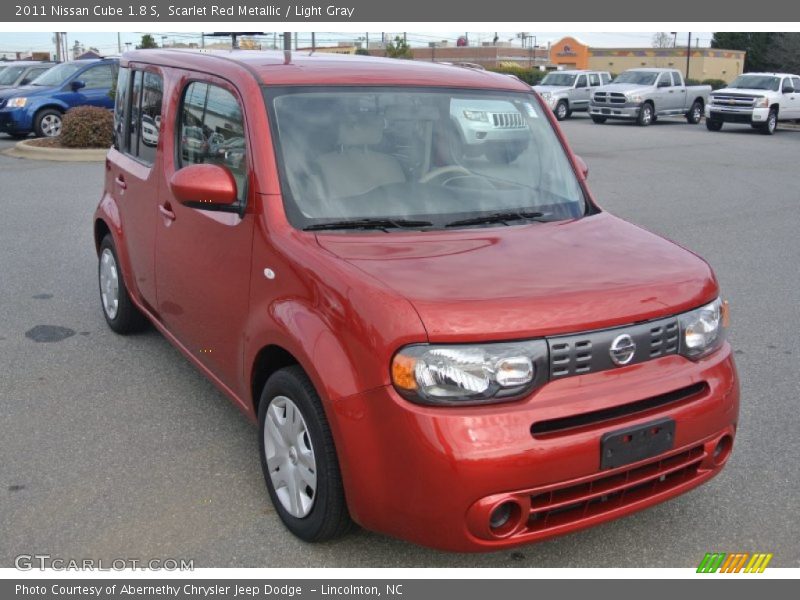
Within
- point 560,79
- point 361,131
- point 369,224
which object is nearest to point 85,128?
point 361,131

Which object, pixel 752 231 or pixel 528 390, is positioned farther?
pixel 752 231

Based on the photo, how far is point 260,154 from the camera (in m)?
3.67

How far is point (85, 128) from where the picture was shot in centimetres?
1593

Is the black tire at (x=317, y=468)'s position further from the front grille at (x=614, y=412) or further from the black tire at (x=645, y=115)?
the black tire at (x=645, y=115)

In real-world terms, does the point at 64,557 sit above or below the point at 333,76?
below

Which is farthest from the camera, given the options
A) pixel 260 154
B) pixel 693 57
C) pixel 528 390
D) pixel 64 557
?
pixel 693 57

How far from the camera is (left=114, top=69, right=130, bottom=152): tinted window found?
5500 mm

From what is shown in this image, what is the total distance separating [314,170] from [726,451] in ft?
6.72

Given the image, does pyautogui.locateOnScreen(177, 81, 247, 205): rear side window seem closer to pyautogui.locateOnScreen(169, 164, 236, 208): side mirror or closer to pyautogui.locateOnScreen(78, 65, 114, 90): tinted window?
pyautogui.locateOnScreen(169, 164, 236, 208): side mirror

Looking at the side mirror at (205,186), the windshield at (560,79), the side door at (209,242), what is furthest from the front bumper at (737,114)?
the side mirror at (205,186)

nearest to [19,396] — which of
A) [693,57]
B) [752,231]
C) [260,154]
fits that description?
[260,154]

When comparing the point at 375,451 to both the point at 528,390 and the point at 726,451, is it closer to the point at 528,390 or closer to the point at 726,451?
the point at 528,390

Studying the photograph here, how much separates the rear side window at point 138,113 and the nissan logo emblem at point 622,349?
9.59 feet

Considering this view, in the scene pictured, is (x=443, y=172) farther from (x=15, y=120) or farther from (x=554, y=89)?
(x=554, y=89)
